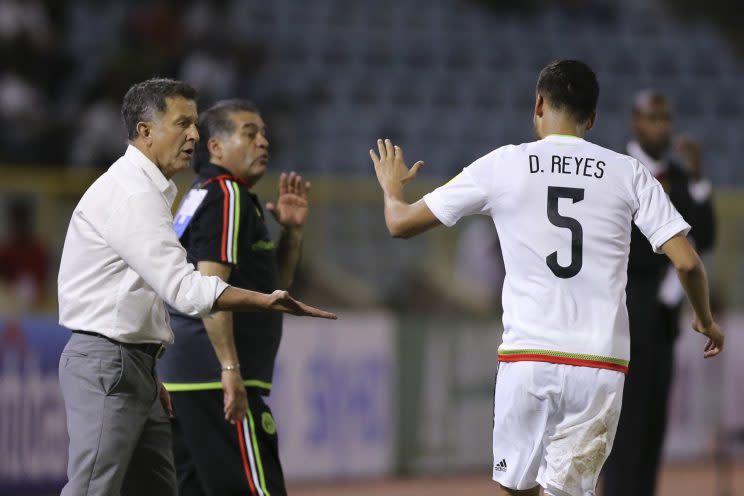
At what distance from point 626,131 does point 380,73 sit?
2994 mm

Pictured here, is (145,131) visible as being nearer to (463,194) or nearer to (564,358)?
(463,194)

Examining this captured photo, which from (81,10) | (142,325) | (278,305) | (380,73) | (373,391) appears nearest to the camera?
(278,305)

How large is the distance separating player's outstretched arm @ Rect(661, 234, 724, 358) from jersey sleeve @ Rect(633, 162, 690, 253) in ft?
0.10

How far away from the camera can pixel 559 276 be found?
176 inches

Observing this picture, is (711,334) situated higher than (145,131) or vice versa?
(145,131)

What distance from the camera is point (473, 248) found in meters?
12.3

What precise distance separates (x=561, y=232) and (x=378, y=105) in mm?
10275

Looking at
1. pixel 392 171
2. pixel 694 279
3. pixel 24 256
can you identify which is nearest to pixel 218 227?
pixel 392 171

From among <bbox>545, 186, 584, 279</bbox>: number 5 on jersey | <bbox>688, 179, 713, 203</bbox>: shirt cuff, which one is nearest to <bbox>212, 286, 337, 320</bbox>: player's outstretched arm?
<bbox>545, 186, 584, 279</bbox>: number 5 on jersey

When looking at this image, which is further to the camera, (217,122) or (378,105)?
(378,105)

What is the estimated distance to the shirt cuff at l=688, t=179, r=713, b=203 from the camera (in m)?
7.01

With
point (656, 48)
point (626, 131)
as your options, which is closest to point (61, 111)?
point (626, 131)

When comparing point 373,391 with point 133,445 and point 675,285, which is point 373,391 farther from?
point 133,445

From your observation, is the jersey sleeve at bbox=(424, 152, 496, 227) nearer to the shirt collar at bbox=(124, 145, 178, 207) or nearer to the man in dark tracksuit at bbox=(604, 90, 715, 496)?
A: the shirt collar at bbox=(124, 145, 178, 207)
